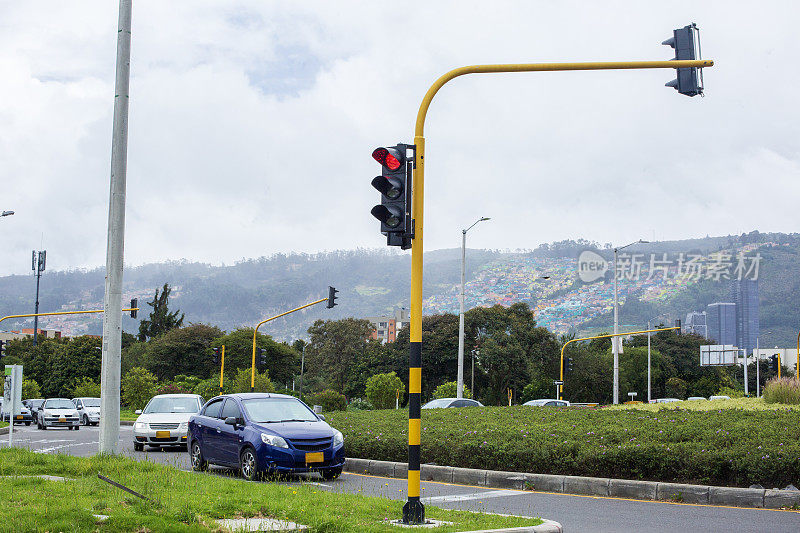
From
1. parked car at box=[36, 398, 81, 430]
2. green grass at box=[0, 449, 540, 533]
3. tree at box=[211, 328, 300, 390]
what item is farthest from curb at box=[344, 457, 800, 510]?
tree at box=[211, 328, 300, 390]

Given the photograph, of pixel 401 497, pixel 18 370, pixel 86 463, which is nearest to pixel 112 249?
pixel 86 463

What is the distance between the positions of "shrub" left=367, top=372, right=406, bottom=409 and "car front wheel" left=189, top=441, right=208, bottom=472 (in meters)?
40.8

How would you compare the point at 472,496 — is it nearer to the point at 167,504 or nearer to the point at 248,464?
the point at 248,464

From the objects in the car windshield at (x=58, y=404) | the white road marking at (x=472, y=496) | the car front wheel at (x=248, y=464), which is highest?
the car front wheel at (x=248, y=464)

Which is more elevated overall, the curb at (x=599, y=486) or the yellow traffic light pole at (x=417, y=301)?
the yellow traffic light pole at (x=417, y=301)

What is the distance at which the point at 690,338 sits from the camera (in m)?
103

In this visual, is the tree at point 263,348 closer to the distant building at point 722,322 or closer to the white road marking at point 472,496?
the white road marking at point 472,496

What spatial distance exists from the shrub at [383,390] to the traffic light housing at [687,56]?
47077 mm

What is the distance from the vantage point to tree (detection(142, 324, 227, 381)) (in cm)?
9781

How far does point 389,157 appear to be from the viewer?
370 inches

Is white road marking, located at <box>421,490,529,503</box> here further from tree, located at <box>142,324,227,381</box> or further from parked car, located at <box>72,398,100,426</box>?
tree, located at <box>142,324,227,381</box>

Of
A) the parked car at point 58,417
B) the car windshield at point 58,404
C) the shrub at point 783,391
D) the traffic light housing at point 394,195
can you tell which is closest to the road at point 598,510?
the traffic light housing at point 394,195

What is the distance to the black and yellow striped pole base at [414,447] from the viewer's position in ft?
28.8

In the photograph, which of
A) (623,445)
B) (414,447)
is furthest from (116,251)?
(623,445)
